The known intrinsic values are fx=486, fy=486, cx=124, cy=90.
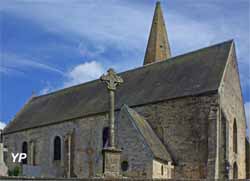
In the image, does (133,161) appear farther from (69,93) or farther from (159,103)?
(69,93)

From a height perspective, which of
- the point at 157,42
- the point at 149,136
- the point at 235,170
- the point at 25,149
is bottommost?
the point at 235,170

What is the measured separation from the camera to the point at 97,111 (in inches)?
1147

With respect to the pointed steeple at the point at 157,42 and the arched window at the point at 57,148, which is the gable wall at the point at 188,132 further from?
the pointed steeple at the point at 157,42

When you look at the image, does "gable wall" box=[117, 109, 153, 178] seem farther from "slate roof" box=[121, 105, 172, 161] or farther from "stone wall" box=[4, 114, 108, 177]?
"stone wall" box=[4, 114, 108, 177]

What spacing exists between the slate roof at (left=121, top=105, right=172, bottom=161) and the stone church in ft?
0.18

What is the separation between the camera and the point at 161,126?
1033 inches

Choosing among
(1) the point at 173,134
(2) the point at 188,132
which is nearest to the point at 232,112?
(2) the point at 188,132

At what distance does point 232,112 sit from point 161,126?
3.90 m

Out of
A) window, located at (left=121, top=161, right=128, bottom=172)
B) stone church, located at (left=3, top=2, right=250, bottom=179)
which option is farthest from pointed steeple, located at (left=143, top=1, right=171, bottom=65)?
window, located at (left=121, top=161, right=128, bottom=172)

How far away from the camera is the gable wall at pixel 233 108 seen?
2462 centimetres

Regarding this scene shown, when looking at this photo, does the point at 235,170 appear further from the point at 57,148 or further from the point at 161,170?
the point at 57,148

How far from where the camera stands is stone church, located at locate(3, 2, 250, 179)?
23.7 metres

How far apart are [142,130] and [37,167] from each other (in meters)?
12.4

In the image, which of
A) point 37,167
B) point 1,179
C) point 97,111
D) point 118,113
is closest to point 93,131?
point 97,111
